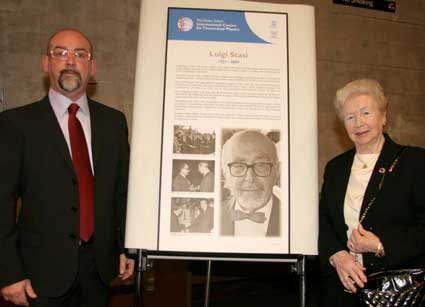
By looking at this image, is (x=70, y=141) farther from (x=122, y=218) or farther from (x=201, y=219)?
(x=201, y=219)

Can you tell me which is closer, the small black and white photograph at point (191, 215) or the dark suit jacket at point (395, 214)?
the dark suit jacket at point (395, 214)

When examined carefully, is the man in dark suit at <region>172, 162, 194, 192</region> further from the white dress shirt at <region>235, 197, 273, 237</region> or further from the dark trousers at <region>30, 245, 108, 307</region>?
the dark trousers at <region>30, 245, 108, 307</region>

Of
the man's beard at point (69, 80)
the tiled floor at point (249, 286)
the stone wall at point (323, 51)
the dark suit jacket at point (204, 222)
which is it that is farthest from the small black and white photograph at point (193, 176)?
the stone wall at point (323, 51)

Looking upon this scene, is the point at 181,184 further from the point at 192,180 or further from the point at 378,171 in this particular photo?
the point at 378,171

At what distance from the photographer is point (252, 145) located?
6.93 feet

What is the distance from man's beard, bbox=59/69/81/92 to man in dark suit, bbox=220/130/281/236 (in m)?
0.81

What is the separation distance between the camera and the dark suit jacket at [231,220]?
205 cm

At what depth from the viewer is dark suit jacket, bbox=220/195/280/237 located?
205cm

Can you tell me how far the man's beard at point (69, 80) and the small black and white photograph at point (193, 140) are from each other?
1.81 feet

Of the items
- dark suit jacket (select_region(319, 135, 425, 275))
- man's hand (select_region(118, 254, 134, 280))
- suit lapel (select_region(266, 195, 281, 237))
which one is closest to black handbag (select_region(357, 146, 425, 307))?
dark suit jacket (select_region(319, 135, 425, 275))

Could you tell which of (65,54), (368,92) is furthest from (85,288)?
(368,92)

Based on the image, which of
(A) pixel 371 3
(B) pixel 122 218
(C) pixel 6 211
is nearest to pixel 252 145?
(B) pixel 122 218

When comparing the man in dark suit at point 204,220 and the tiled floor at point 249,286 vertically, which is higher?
the man in dark suit at point 204,220

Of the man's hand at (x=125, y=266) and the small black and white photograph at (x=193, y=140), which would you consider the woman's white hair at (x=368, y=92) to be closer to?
the small black and white photograph at (x=193, y=140)
